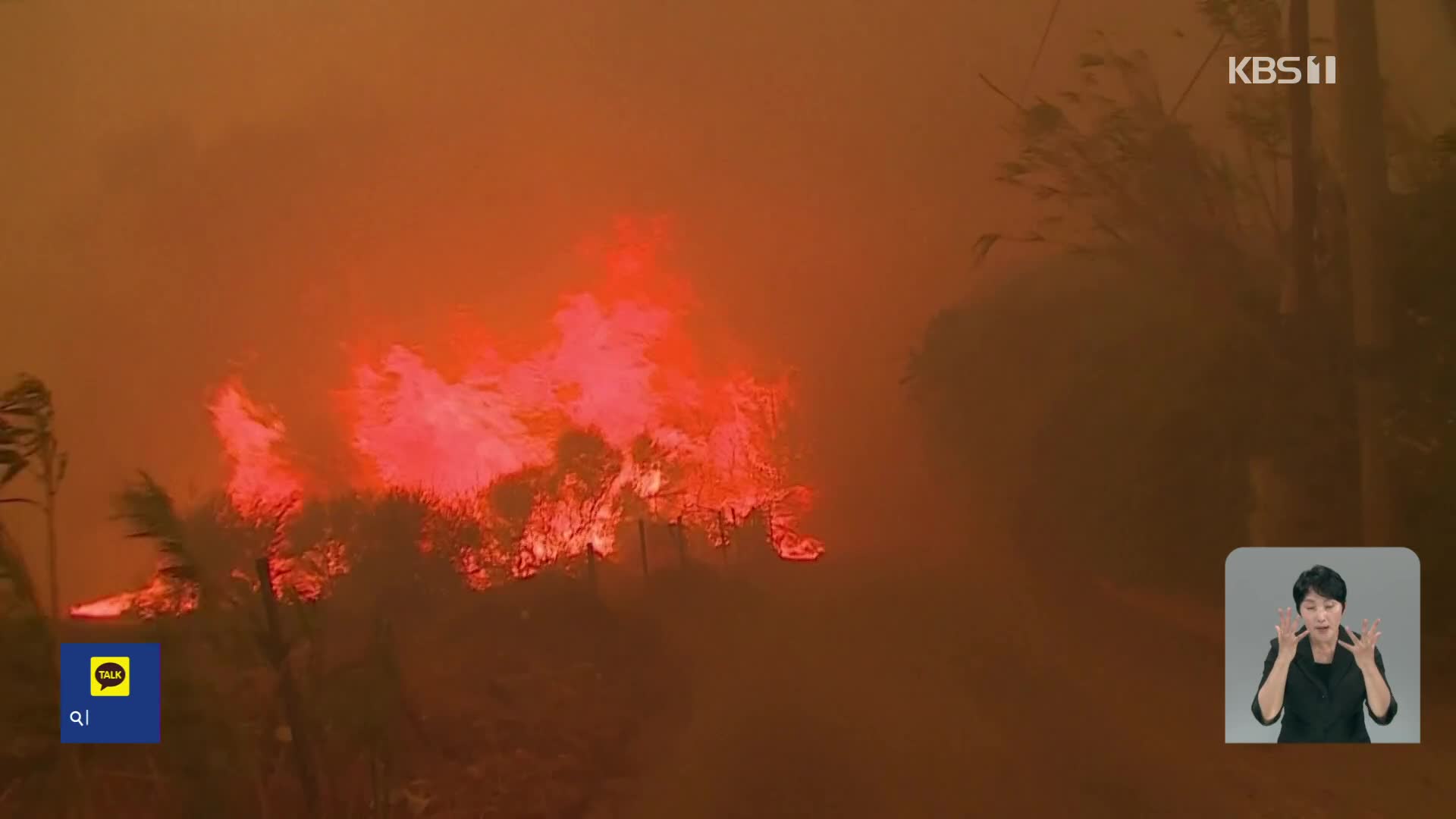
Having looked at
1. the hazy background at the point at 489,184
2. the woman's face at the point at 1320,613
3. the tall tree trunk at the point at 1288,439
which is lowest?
the woman's face at the point at 1320,613

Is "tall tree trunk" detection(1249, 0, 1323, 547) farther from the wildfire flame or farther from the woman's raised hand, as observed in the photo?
the wildfire flame

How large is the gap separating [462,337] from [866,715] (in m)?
0.94

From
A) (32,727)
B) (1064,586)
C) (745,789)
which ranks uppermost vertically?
(1064,586)

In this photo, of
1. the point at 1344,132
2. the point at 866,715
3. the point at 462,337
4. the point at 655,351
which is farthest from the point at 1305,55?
the point at 462,337

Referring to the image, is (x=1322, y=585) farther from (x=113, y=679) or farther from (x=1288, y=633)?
(x=113, y=679)

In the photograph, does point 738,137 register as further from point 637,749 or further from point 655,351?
point 637,749

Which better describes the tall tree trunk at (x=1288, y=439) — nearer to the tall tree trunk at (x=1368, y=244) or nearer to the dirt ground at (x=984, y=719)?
the tall tree trunk at (x=1368, y=244)

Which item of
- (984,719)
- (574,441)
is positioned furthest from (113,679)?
(984,719)

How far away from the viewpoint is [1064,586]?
1380 mm

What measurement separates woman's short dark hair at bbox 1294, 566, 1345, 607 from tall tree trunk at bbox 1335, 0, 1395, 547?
8 centimetres

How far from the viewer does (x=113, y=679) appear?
→ 1421 mm

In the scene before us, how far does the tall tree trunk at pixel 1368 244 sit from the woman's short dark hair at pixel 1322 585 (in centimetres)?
8

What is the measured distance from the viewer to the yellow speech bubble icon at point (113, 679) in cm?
142

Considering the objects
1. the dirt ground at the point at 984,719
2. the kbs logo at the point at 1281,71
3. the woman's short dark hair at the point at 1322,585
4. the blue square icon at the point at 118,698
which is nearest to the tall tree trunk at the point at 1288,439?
the woman's short dark hair at the point at 1322,585
